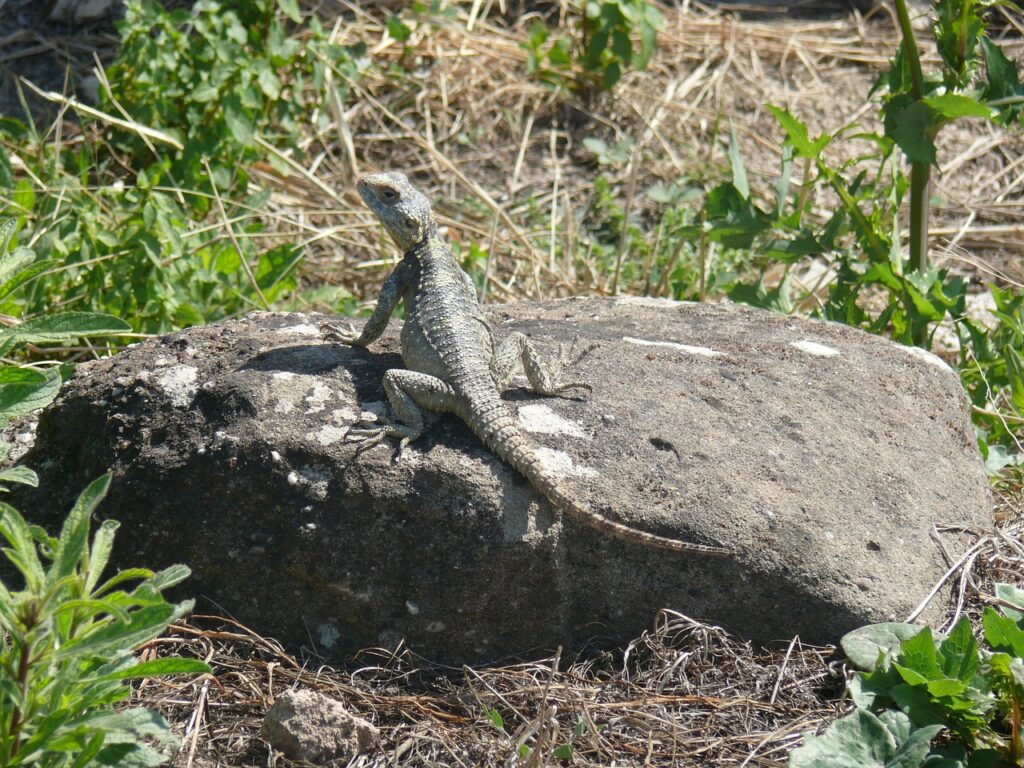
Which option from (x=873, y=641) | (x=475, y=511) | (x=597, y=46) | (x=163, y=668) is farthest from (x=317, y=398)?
(x=597, y=46)

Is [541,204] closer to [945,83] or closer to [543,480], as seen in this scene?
[945,83]

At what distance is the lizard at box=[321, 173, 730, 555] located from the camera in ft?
11.2

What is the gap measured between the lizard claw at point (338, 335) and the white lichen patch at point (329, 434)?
671mm

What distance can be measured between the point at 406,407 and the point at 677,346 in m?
1.22

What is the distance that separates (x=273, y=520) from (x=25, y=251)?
116 cm

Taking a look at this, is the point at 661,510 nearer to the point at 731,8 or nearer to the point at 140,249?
the point at 140,249

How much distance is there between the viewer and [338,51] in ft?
21.6

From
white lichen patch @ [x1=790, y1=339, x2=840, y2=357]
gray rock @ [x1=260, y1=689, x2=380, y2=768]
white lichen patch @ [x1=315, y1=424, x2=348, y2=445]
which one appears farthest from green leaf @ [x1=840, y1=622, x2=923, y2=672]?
white lichen patch @ [x1=315, y1=424, x2=348, y2=445]

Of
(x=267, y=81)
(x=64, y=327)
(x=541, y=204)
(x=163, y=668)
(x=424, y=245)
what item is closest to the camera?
(x=163, y=668)

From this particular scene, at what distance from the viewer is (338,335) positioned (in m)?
4.15

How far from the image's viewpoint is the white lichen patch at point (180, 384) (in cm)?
367

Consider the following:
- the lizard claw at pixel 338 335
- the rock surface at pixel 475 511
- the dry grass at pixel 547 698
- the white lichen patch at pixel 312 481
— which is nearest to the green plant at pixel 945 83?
the rock surface at pixel 475 511

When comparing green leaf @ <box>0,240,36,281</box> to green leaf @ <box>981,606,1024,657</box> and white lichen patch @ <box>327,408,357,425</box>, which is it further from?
green leaf @ <box>981,606,1024,657</box>

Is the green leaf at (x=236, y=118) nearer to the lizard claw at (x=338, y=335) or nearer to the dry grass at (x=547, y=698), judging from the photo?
the lizard claw at (x=338, y=335)
